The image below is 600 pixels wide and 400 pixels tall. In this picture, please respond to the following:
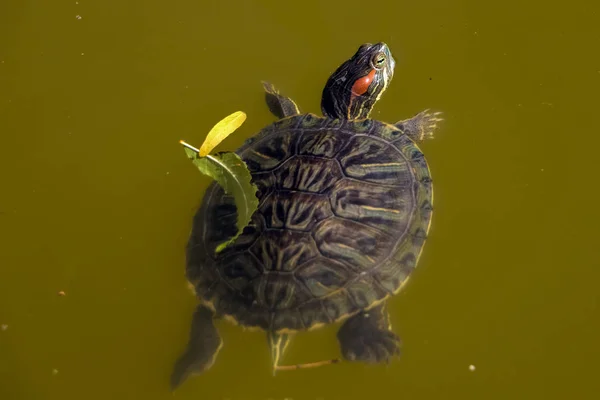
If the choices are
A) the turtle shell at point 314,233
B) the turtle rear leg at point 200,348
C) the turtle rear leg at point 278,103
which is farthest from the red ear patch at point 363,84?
the turtle rear leg at point 200,348

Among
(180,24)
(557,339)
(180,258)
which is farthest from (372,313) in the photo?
(180,24)

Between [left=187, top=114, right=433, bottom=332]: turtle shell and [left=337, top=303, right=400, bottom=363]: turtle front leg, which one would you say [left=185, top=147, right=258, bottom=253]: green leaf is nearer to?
[left=187, top=114, right=433, bottom=332]: turtle shell

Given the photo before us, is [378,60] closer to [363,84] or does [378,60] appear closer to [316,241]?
[363,84]

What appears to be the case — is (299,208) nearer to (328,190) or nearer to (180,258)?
(328,190)

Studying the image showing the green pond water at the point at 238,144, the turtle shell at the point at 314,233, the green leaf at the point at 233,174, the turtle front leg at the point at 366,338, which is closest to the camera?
the green leaf at the point at 233,174

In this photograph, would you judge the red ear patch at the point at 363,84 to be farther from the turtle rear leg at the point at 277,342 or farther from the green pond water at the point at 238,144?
the turtle rear leg at the point at 277,342

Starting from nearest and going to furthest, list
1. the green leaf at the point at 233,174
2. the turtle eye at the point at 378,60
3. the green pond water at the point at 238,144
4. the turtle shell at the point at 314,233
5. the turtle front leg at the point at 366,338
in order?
the green leaf at the point at 233,174, the turtle shell at the point at 314,233, the turtle front leg at the point at 366,338, the green pond water at the point at 238,144, the turtle eye at the point at 378,60

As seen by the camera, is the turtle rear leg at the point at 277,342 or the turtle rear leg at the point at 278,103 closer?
the turtle rear leg at the point at 277,342

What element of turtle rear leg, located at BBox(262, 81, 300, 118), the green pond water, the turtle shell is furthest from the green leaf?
turtle rear leg, located at BBox(262, 81, 300, 118)
